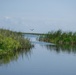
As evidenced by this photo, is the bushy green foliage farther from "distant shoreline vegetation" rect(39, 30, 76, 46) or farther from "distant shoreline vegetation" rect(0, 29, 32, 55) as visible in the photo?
"distant shoreline vegetation" rect(39, 30, 76, 46)

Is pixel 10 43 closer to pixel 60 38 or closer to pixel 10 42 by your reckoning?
pixel 10 42

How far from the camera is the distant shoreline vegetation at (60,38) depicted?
45.4 metres

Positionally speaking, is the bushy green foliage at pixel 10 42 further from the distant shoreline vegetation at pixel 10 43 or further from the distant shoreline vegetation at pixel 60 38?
the distant shoreline vegetation at pixel 60 38

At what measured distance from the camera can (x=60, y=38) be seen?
156 feet

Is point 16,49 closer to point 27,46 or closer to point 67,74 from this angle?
point 27,46

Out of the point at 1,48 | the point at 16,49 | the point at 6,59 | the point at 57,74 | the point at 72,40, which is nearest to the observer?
the point at 57,74

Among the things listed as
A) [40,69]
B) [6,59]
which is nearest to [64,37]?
[6,59]

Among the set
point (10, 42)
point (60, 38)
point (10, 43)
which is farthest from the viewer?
point (60, 38)

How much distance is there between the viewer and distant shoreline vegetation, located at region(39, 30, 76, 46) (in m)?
45.4

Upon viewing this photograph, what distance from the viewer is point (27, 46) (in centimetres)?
3312

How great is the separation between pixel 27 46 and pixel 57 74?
1555 centimetres

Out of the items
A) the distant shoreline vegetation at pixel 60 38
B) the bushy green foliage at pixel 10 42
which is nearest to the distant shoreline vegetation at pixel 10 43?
the bushy green foliage at pixel 10 42

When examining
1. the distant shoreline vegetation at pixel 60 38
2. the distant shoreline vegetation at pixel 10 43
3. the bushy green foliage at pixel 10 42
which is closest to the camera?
the distant shoreline vegetation at pixel 10 43

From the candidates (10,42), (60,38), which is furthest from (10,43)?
(60,38)
